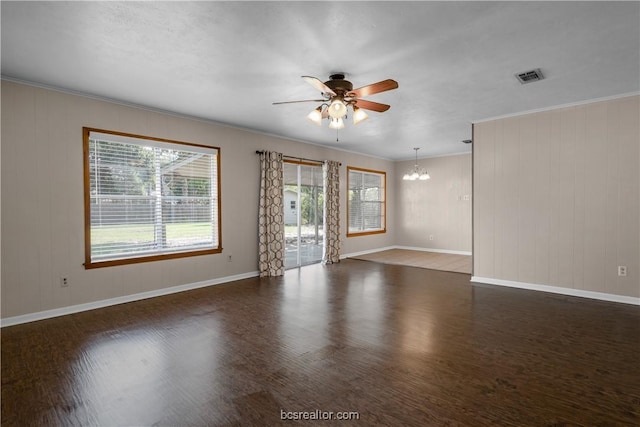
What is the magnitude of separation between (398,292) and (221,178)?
3485mm

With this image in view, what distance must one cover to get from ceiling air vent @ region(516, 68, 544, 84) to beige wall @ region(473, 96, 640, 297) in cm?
150

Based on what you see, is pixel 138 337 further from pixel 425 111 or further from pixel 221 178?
pixel 425 111

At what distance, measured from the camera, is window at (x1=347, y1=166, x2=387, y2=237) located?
28.1 ft

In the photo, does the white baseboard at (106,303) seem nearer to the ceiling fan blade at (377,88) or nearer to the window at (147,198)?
the window at (147,198)

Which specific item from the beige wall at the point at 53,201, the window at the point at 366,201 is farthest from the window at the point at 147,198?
the window at the point at 366,201

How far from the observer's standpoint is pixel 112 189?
173 inches

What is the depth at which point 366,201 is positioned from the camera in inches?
360

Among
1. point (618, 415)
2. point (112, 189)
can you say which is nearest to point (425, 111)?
point (618, 415)

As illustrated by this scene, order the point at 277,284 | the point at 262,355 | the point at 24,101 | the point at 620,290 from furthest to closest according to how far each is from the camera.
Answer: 1. the point at 277,284
2. the point at 620,290
3. the point at 24,101
4. the point at 262,355

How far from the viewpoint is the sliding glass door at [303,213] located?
687cm

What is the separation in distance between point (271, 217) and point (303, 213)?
112cm

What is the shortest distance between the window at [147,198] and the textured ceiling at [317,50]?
2.27 ft

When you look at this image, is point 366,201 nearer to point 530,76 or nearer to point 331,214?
point 331,214

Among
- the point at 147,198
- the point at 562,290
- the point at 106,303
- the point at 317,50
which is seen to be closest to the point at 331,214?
the point at 147,198
